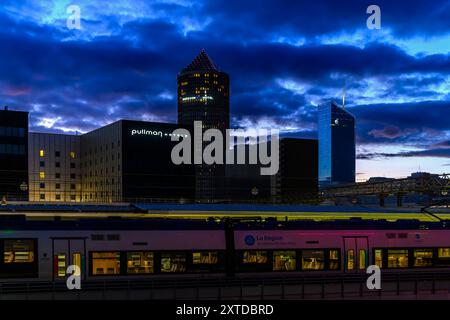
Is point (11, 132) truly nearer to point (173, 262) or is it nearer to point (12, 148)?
point (12, 148)

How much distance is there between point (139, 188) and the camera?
369ft

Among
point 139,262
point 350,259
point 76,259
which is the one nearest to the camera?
point 76,259

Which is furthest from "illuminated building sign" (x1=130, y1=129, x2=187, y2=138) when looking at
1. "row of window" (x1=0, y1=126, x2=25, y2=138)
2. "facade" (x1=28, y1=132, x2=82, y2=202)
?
"facade" (x1=28, y1=132, x2=82, y2=202)

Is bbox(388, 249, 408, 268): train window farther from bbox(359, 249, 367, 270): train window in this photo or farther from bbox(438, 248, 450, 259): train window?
bbox(438, 248, 450, 259): train window

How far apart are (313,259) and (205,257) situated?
604cm

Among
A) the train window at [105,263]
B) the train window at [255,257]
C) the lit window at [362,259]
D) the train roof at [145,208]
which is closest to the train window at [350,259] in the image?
the lit window at [362,259]

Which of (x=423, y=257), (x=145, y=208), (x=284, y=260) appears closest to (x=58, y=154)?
(x=145, y=208)

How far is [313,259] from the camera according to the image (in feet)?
93.1

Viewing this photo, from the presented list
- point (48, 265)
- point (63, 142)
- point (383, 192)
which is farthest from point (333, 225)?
point (63, 142)

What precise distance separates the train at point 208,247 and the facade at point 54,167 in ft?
329

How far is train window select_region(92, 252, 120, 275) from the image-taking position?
2520cm

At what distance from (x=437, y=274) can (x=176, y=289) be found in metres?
14.3

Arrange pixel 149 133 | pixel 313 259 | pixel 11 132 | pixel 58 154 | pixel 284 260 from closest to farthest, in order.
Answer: pixel 284 260, pixel 313 259, pixel 11 132, pixel 149 133, pixel 58 154

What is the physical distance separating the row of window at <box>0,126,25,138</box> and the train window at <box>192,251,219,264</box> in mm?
78342
